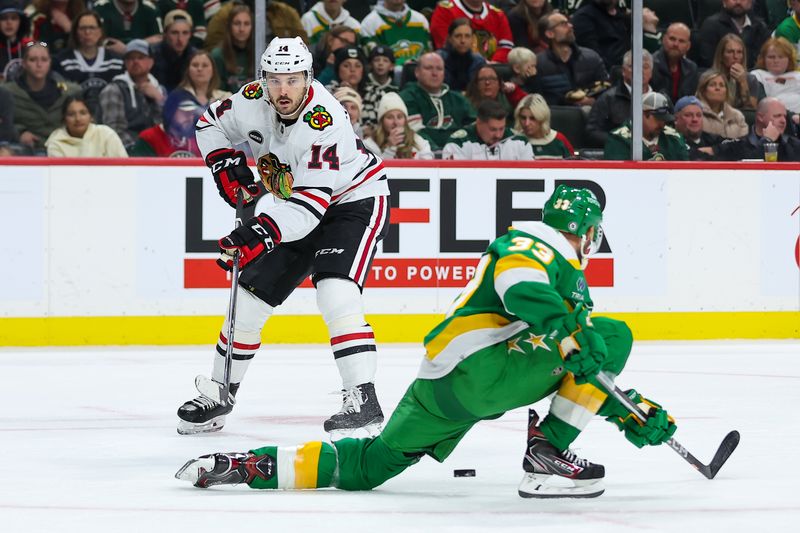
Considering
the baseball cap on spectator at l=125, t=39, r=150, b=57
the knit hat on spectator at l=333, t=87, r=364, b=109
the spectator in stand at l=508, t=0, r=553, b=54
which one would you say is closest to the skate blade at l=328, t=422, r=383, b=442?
the knit hat on spectator at l=333, t=87, r=364, b=109

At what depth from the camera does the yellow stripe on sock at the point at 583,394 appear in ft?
10.7

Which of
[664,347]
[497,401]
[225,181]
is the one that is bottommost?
[664,347]

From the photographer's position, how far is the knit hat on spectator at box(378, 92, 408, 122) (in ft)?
25.8

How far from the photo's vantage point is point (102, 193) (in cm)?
746

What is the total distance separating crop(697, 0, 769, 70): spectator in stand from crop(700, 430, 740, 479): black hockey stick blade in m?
5.28

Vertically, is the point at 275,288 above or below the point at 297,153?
below

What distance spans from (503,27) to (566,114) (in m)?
0.84

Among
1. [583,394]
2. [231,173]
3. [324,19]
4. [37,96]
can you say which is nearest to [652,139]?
[324,19]

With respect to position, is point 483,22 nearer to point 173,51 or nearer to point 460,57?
point 460,57

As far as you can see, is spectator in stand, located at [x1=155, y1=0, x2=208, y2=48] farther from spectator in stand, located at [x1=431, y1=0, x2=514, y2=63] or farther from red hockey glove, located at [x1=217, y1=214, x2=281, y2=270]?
red hockey glove, located at [x1=217, y1=214, x2=281, y2=270]

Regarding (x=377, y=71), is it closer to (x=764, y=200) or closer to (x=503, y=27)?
(x=503, y=27)

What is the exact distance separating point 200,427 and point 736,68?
16.7 feet

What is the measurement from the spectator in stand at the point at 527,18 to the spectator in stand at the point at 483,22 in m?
0.06

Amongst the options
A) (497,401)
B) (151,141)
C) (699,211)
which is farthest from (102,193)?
(497,401)
